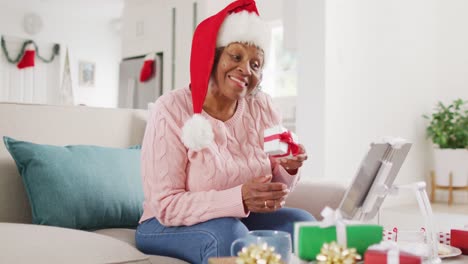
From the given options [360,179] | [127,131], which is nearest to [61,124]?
[127,131]

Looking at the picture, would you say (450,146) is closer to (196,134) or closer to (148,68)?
(148,68)

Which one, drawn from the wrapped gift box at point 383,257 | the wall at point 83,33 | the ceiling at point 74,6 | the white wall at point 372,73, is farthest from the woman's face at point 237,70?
the wall at point 83,33

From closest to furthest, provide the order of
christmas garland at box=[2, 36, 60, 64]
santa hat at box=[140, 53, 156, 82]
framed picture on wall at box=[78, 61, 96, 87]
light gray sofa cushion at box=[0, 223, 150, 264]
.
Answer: light gray sofa cushion at box=[0, 223, 150, 264]
santa hat at box=[140, 53, 156, 82]
christmas garland at box=[2, 36, 60, 64]
framed picture on wall at box=[78, 61, 96, 87]

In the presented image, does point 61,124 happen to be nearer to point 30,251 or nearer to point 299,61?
point 30,251

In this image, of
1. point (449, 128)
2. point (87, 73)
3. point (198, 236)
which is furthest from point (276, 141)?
point (87, 73)

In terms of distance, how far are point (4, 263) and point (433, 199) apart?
16.3 ft

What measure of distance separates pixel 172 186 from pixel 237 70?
37 centimetres

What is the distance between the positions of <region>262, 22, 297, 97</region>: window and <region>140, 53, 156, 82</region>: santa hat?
51.4 inches

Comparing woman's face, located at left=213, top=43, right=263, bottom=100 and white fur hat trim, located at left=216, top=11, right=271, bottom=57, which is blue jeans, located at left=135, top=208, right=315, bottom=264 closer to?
woman's face, located at left=213, top=43, right=263, bottom=100

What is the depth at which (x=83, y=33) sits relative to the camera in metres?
7.88

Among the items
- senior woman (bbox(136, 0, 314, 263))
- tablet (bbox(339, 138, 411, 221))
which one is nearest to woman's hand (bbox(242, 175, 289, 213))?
senior woman (bbox(136, 0, 314, 263))

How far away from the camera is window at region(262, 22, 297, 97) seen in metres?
6.15

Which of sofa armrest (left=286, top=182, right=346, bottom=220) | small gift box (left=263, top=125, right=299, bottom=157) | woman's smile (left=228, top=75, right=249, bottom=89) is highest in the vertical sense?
woman's smile (left=228, top=75, right=249, bottom=89)

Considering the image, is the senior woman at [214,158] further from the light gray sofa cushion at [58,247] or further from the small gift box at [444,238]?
the small gift box at [444,238]
